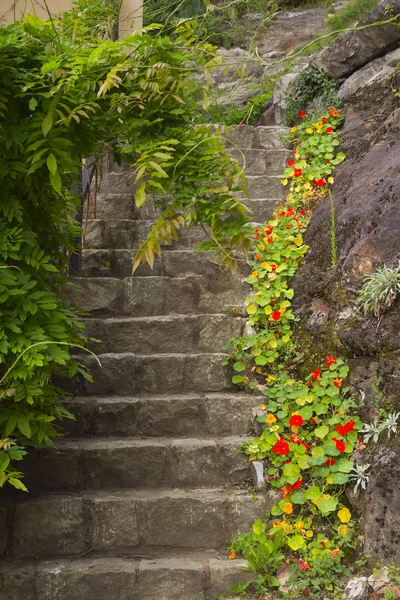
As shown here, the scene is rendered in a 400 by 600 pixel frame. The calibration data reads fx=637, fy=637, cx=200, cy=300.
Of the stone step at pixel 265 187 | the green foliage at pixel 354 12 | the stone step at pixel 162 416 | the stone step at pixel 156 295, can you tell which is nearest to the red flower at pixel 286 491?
the stone step at pixel 162 416

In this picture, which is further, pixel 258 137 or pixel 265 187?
pixel 258 137

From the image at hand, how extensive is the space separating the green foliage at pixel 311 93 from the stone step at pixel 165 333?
2.45 metres

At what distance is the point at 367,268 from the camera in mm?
3375

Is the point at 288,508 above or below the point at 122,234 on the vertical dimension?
below

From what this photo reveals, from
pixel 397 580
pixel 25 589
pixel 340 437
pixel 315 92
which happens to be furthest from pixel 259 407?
pixel 315 92

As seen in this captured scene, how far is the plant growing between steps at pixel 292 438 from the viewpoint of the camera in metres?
2.78

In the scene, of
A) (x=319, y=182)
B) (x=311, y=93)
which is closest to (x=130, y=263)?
(x=319, y=182)

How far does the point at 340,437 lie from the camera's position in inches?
119

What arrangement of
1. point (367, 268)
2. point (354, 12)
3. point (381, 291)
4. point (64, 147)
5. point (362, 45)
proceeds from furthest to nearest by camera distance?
point (354, 12) → point (362, 45) → point (367, 268) → point (381, 291) → point (64, 147)

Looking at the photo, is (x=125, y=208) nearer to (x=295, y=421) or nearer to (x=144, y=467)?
(x=144, y=467)

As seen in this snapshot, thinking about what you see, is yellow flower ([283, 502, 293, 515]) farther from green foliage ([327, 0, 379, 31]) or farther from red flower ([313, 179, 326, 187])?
green foliage ([327, 0, 379, 31])

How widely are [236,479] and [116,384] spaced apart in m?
0.89

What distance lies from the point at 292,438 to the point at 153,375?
0.94m

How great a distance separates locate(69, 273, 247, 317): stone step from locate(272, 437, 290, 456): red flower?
1.25 metres
